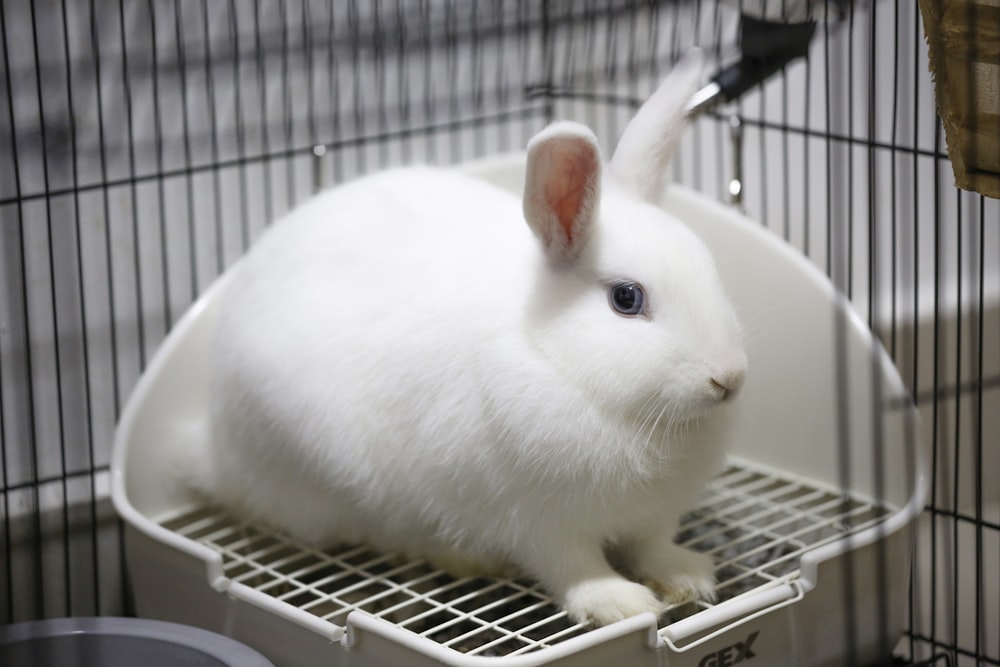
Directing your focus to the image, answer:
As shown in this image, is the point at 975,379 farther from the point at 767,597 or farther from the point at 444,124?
the point at 444,124

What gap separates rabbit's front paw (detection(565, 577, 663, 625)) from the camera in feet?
4.38

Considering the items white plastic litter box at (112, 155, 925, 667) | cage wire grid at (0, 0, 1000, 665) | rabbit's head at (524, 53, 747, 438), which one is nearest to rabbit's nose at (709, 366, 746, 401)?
rabbit's head at (524, 53, 747, 438)

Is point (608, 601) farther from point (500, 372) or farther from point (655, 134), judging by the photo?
point (655, 134)

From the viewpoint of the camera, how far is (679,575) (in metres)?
1.44

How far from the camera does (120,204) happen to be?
201 cm

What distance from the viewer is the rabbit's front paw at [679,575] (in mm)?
1421

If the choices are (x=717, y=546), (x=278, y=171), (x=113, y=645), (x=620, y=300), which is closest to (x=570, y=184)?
(x=620, y=300)

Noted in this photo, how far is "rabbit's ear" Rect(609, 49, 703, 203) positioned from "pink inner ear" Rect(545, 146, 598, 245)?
135 millimetres

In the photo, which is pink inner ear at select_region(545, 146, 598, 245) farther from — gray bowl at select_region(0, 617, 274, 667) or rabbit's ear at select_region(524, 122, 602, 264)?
gray bowl at select_region(0, 617, 274, 667)

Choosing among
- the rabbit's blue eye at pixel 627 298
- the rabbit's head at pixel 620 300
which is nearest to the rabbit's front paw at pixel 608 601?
the rabbit's head at pixel 620 300

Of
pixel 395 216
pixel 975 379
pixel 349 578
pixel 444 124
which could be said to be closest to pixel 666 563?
pixel 349 578

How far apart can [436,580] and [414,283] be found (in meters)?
0.38

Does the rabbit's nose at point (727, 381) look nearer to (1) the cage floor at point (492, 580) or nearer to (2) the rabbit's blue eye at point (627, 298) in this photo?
(2) the rabbit's blue eye at point (627, 298)

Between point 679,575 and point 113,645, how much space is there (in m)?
0.66
